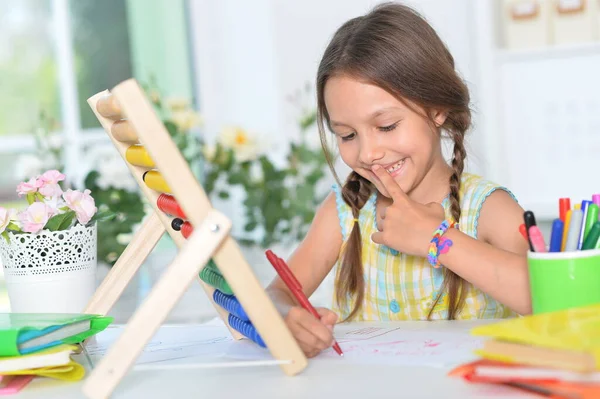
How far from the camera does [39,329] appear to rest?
3.02 feet

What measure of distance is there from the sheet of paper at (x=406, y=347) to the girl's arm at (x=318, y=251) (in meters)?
0.40

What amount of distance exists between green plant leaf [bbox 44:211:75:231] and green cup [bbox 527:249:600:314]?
636 mm

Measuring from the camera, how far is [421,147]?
4.49ft

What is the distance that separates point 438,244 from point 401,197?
0.11 m

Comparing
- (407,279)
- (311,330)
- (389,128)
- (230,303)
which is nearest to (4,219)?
(230,303)

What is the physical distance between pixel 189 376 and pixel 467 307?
66cm

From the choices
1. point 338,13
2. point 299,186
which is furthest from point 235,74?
point 299,186

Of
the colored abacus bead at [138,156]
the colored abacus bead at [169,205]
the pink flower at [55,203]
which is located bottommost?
the pink flower at [55,203]

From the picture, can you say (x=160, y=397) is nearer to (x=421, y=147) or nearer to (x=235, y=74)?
(x=421, y=147)

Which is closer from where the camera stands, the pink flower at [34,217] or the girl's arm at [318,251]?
the pink flower at [34,217]

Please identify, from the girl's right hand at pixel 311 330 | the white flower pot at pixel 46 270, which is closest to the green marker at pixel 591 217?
the girl's right hand at pixel 311 330

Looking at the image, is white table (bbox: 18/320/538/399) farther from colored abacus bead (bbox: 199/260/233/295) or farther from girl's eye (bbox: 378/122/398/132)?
girl's eye (bbox: 378/122/398/132)

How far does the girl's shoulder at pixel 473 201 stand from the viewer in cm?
143

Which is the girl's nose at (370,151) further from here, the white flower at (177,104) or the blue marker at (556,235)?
the white flower at (177,104)
